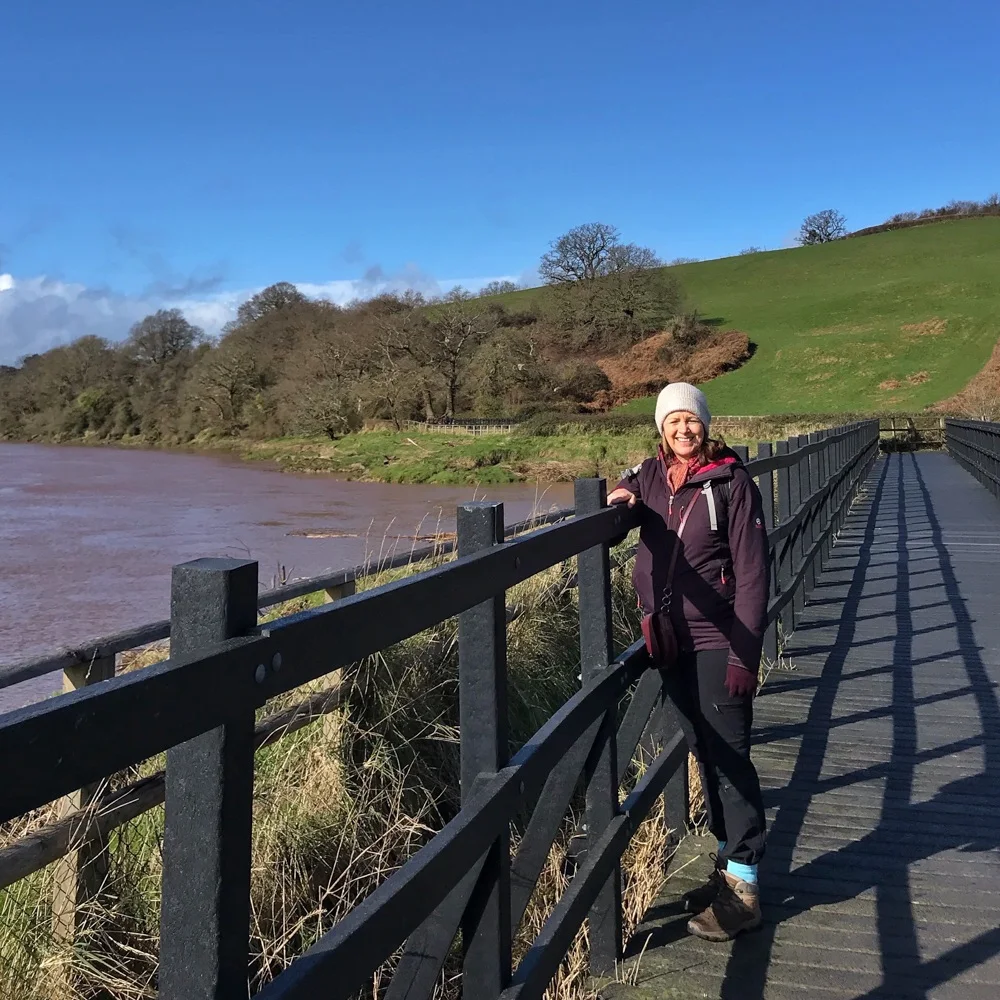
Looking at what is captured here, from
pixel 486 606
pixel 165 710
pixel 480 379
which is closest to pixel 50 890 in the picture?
pixel 486 606

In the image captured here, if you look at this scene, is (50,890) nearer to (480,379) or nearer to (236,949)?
(236,949)

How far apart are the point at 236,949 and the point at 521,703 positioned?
16.9ft

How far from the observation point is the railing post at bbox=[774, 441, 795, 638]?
6.79 meters

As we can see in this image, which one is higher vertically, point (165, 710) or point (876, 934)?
point (165, 710)

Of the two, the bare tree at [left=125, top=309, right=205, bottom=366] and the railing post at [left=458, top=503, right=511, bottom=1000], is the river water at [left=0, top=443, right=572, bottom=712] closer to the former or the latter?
the railing post at [left=458, top=503, right=511, bottom=1000]

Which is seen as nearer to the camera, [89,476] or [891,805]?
[891,805]

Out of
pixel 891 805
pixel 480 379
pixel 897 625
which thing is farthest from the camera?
pixel 480 379

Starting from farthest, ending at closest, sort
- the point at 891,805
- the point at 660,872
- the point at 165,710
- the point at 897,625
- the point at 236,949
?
the point at 897,625 → the point at 891,805 → the point at 660,872 → the point at 236,949 → the point at 165,710

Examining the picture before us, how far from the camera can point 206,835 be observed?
3.90 ft

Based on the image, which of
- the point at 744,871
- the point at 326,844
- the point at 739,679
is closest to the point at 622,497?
the point at 739,679

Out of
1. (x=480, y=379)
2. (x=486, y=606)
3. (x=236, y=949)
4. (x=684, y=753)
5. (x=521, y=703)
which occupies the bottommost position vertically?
(x=521, y=703)

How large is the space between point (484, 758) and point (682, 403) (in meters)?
1.49

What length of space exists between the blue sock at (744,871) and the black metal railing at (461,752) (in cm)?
32

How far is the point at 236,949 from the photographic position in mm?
1219
